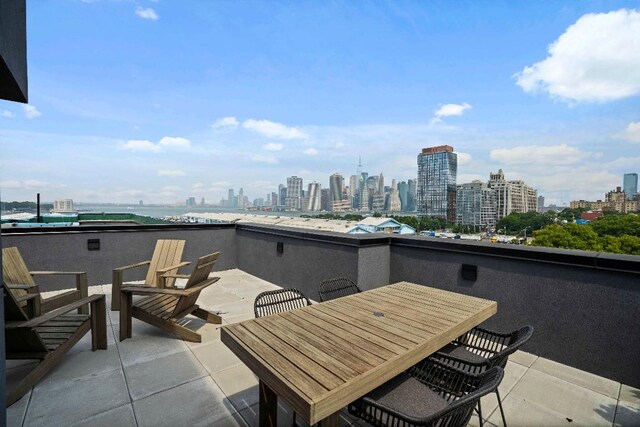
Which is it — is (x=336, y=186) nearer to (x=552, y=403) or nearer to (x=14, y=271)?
(x=14, y=271)

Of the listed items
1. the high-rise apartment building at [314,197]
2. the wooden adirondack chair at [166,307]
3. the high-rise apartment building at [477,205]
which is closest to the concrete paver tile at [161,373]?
the wooden adirondack chair at [166,307]

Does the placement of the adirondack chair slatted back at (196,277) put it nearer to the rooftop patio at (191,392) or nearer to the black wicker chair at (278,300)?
the rooftop patio at (191,392)

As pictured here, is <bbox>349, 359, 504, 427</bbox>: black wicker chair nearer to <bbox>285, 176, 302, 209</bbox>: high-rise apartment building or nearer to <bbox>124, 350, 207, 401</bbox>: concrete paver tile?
<bbox>124, 350, 207, 401</bbox>: concrete paver tile

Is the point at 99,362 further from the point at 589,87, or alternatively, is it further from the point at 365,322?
the point at 589,87

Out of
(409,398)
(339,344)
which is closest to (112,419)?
(339,344)

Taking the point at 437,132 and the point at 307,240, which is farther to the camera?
the point at 437,132

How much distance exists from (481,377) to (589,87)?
3811 cm

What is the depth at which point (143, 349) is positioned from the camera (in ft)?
10.6

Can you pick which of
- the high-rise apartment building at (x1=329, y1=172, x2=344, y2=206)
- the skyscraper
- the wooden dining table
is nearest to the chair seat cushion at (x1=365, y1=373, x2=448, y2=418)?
the wooden dining table

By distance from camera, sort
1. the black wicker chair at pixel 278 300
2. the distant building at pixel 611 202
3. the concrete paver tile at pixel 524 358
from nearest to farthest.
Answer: the black wicker chair at pixel 278 300 → the concrete paver tile at pixel 524 358 → the distant building at pixel 611 202

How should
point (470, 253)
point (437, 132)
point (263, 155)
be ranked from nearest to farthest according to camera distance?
point (470, 253)
point (263, 155)
point (437, 132)

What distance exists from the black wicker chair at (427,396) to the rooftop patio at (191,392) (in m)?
0.63

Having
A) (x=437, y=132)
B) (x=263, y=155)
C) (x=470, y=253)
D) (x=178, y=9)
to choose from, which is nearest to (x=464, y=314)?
(x=470, y=253)

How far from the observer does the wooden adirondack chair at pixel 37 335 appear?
2275 mm
